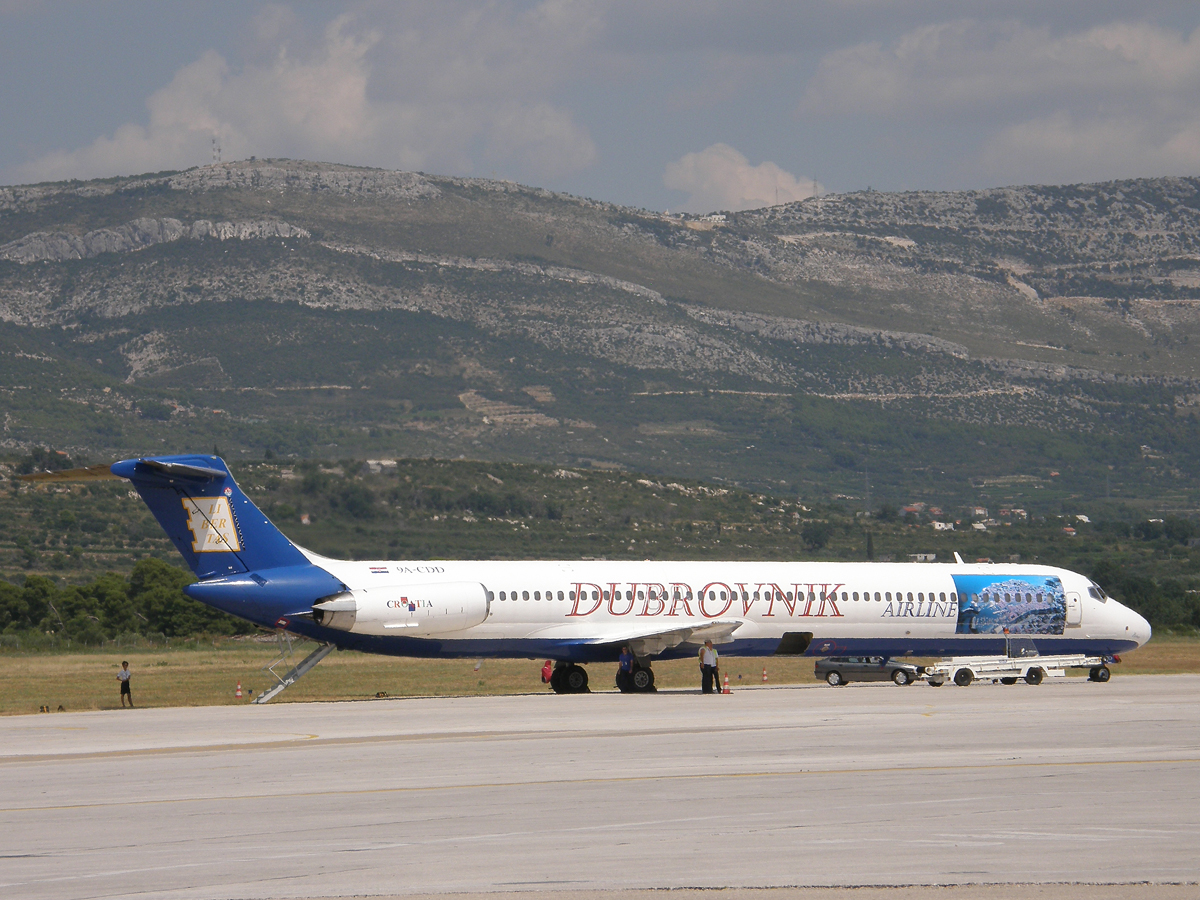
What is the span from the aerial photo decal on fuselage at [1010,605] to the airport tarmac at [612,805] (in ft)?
46.5

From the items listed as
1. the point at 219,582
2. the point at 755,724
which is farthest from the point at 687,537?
the point at 755,724

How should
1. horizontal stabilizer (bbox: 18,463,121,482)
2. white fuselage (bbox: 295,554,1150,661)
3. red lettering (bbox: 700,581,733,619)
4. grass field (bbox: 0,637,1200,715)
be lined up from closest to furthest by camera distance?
horizontal stabilizer (bbox: 18,463,121,482) → white fuselage (bbox: 295,554,1150,661) → red lettering (bbox: 700,581,733,619) → grass field (bbox: 0,637,1200,715)

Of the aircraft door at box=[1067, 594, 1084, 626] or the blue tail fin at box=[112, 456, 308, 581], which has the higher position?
the blue tail fin at box=[112, 456, 308, 581]

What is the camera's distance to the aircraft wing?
137 ft

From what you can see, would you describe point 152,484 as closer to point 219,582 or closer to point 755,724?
point 219,582

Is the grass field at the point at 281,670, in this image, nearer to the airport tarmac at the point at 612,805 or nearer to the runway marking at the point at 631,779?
the airport tarmac at the point at 612,805

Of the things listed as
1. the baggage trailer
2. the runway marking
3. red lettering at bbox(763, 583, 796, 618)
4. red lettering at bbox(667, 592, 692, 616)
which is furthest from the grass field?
the runway marking

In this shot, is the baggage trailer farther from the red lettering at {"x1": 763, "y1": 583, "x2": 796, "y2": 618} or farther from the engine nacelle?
the engine nacelle

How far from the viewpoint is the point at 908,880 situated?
46.5 feet

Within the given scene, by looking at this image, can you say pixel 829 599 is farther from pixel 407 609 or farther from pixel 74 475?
pixel 74 475

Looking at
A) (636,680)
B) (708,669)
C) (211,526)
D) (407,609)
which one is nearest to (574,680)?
(636,680)

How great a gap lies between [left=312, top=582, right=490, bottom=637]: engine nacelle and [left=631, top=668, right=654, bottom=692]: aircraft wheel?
4882 mm

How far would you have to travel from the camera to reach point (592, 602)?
140ft

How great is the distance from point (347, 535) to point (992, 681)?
31.5 m
